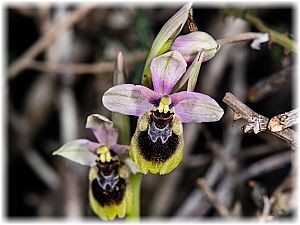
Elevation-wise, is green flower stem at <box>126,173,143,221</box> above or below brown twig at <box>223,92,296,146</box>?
below

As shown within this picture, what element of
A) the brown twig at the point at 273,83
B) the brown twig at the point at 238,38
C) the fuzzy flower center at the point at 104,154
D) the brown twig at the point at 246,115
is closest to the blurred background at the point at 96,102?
the brown twig at the point at 273,83

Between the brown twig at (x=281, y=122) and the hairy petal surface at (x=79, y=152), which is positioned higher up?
the brown twig at (x=281, y=122)

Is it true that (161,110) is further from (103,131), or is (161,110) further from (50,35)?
(50,35)

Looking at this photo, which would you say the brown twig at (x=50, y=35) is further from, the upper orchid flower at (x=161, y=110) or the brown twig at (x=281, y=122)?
the brown twig at (x=281, y=122)

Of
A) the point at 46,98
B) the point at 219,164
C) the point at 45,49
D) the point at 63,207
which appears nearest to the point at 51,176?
the point at 63,207

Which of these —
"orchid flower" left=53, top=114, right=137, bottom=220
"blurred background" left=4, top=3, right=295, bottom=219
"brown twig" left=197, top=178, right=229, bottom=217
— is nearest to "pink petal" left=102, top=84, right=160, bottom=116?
"orchid flower" left=53, top=114, right=137, bottom=220

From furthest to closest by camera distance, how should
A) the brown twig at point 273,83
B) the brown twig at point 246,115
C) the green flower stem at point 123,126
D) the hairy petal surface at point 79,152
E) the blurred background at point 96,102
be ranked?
the blurred background at point 96,102 → the brown twig at point 273,83 → the hairy petal surface at point 79,152 → the green flower stem at point 123,126 → the brown twig at point 246,115

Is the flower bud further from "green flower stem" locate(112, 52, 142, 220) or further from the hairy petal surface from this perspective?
the hairy petal surface
